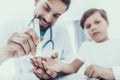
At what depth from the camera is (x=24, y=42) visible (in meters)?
1.33

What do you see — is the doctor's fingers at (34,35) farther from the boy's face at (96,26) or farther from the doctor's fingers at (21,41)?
the boy's face at (96,26)

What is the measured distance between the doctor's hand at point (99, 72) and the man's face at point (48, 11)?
11.4 inches

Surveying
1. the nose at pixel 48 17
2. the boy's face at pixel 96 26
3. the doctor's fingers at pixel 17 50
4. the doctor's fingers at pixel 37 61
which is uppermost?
the nose at pixel 48 17

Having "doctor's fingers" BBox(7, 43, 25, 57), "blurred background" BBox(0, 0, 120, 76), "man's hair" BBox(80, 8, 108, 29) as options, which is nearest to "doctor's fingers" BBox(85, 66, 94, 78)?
"blurred background" BBox(0, 0, 120, 76)

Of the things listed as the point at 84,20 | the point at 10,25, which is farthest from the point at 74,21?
the point at 10,25

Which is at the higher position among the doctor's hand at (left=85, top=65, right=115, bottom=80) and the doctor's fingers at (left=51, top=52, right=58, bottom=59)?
the doctor's fingers at (left=51, top=52, right=58, bottom=59)

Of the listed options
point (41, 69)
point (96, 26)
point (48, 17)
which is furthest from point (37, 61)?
point (96, 26)

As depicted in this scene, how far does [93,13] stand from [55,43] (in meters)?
0.23

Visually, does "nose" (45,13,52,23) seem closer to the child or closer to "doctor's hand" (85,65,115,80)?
the child

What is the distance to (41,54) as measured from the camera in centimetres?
131

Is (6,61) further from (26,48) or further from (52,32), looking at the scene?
(52,32)

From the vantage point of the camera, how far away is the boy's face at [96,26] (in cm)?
126

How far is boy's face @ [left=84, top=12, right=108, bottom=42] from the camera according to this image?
1.26 meters

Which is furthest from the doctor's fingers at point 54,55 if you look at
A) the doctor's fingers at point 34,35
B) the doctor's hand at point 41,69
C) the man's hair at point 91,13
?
the man's hair at point 91,13
